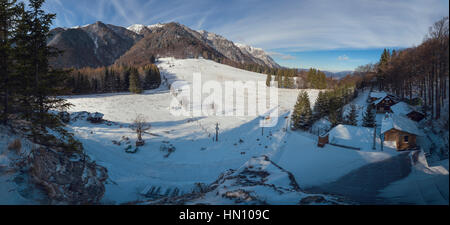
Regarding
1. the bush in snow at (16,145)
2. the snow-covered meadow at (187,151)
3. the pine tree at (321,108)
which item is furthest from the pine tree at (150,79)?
the bush in snow at (16,145)

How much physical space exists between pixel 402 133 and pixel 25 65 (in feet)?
82.3

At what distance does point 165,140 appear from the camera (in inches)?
1064

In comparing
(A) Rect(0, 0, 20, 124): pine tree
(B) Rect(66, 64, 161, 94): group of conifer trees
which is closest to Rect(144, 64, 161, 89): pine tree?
(B) Rect(66, 64, 161, 94): group of conifer trees

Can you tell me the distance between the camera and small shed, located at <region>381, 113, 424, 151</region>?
12078 mm

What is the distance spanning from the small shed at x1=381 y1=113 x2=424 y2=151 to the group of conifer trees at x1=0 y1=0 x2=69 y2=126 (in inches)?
926

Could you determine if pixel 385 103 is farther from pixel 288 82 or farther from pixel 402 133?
pixel 288 82

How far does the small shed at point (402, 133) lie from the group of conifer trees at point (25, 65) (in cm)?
2351

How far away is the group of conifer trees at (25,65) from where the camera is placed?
8.13m

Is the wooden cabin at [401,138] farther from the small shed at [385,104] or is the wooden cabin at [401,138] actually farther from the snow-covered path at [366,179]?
the small shed at [385,104]

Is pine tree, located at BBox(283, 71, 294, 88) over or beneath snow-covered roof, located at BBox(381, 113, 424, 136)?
over

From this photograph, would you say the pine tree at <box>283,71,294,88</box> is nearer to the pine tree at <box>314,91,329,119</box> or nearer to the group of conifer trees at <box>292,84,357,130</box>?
the group of conifer trees at <box>292,84,357,130</box>

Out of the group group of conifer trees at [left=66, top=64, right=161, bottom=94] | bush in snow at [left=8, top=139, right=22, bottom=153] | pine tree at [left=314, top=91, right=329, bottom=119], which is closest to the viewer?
bush in snow at [left=8, top=139, right=22, bottom=153]

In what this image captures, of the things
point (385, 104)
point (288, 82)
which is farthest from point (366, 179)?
point (288, 82)

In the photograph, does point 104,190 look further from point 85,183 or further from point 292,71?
point 292,71
